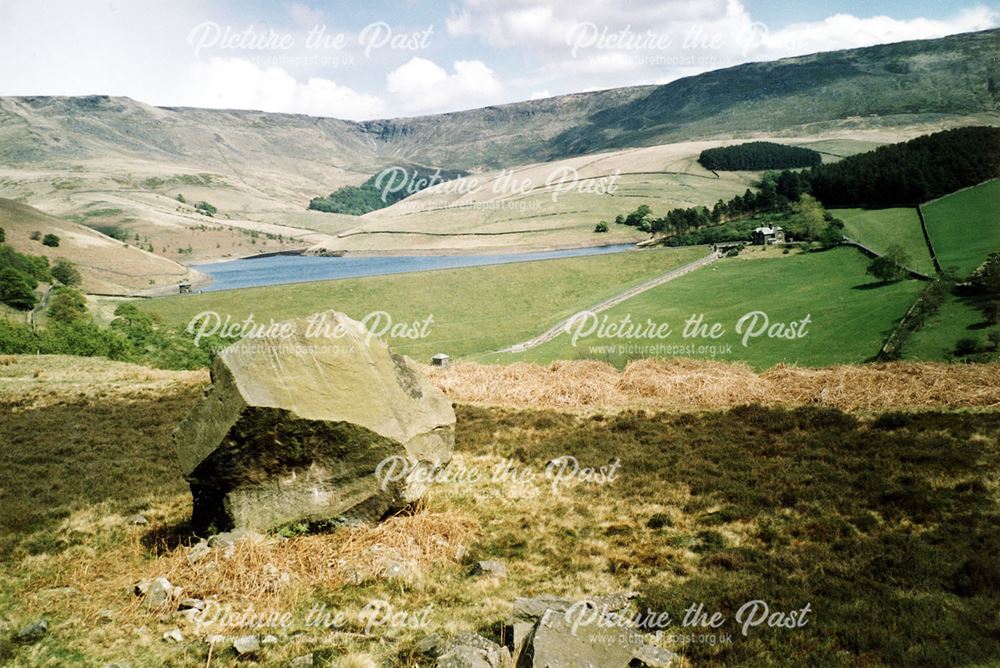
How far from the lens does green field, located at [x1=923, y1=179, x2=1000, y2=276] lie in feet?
177

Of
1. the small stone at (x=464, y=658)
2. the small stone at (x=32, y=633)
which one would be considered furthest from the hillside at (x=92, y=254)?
the small stone at (x=464, y=658)

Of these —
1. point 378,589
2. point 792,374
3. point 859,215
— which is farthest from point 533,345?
point 859,215

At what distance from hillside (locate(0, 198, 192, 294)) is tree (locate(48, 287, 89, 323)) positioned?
55767 mm

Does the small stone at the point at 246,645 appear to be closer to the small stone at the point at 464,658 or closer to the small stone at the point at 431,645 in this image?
the small stone at the point at 431,645

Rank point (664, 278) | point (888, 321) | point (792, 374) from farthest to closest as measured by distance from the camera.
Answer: point (664, 278) → point (888, 321) → point (792, 374)

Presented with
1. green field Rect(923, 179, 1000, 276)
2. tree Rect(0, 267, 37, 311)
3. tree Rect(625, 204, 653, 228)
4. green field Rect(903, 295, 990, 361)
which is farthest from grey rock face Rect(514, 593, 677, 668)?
tree Rect(625, 204, 653, 228)

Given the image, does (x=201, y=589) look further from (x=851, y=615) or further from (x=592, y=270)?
(x=592, y=270)

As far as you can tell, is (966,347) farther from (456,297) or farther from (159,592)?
(456,297)

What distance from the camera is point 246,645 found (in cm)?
785

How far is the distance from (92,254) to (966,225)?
16327 cm

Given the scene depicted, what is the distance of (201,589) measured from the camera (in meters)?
9.28

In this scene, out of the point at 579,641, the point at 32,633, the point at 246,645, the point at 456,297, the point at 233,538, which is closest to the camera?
the point at 579,641

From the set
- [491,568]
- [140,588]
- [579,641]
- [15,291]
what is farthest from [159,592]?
[15,291]

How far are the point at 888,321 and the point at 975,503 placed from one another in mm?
31921
